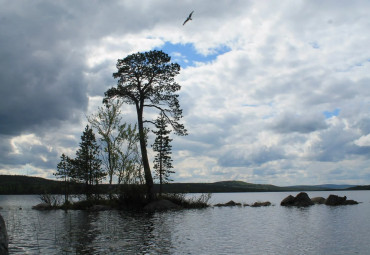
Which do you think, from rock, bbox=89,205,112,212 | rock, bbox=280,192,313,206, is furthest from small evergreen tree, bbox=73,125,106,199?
rock, bbox=280,192,313,206

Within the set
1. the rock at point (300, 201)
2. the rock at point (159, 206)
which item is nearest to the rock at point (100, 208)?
the rock at point (159, 206)

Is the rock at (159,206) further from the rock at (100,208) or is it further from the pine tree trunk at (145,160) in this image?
the rock at (100,208)

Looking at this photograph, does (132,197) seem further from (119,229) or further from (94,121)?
(119,229)

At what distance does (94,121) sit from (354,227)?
3014cm

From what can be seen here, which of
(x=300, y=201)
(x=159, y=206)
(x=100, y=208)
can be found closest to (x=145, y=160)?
(x=159, y=206)

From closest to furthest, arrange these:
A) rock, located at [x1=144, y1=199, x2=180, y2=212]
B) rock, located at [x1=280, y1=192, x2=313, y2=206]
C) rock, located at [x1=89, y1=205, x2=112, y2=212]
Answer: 1. rock, located at [x1=144, y1=199, x2=180, y2=212]
2. rock, located at [x1=89, y1=205, x2=112, y2=212]
3. rock, located at [x1=280, y1=192, x2=313, y2=206]

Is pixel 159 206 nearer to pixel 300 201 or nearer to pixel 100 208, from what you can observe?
pixel 100 208

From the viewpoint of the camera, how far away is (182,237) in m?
19.0

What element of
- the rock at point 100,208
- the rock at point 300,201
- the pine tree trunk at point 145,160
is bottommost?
the rock at point 300,201

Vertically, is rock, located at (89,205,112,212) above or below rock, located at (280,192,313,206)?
above

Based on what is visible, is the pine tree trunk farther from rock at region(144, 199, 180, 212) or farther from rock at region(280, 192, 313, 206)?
rock at region(280, 192, 313, 206)

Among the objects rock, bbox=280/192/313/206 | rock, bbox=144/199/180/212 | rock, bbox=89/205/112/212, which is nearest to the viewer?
rock, bbox=144/199/180/212

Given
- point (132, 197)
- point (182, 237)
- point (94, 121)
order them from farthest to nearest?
point (94, 121), point (132, 197), point (182, 237)

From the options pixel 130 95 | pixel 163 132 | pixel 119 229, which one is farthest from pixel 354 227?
pixel 163 132
